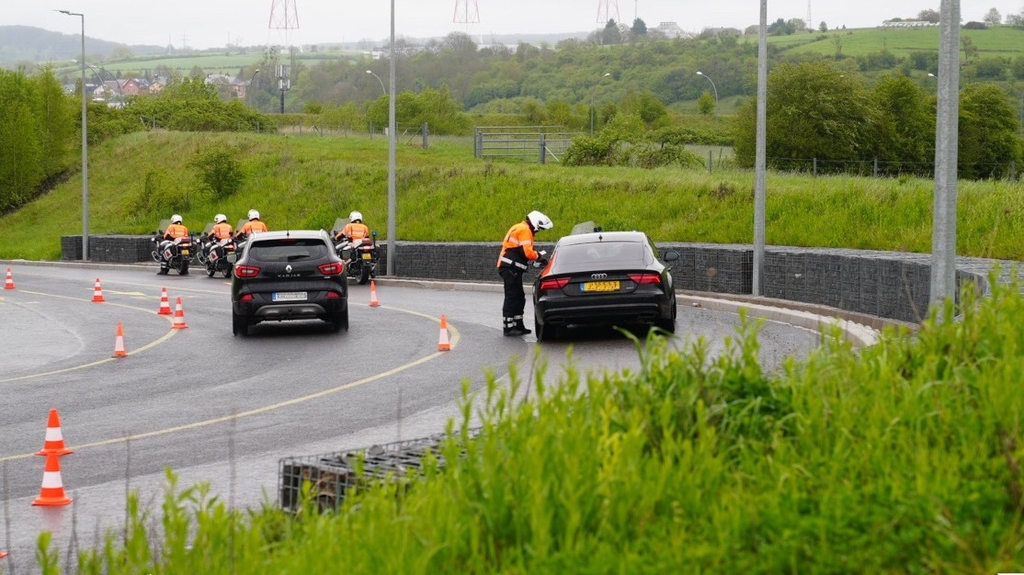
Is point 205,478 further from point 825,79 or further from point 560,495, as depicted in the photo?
point 825,79

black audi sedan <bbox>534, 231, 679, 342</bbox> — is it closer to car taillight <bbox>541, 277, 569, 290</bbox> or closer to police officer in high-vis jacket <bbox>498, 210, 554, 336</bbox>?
car taillight <bbox>541, 277, 569, 290</bbox>

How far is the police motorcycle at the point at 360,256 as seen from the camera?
35344 millimetres

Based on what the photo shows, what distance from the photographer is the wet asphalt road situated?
33.3 feet

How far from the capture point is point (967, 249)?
23.9 m

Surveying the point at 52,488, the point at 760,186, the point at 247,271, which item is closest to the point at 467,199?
the point at 760,186

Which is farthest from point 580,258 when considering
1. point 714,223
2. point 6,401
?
point 714,223

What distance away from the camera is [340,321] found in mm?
22594

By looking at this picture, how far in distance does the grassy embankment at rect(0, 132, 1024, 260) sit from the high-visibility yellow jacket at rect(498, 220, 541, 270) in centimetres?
666

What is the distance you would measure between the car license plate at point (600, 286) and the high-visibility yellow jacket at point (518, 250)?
1.85m

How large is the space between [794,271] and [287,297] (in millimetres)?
8698

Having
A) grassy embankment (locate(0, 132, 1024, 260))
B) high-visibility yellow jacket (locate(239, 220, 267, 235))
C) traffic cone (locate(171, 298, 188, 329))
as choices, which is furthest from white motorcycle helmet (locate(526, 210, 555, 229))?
high-visibility yellow jacket (locate(239, 220, 267, 235))

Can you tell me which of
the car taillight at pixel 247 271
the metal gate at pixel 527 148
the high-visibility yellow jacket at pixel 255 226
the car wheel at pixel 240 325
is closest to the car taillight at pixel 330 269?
the car taillight at pixel 247 271

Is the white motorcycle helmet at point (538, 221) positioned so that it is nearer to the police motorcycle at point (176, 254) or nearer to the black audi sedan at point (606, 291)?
the black audi sedan at point (606, 291)

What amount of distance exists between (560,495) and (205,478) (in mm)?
6327
